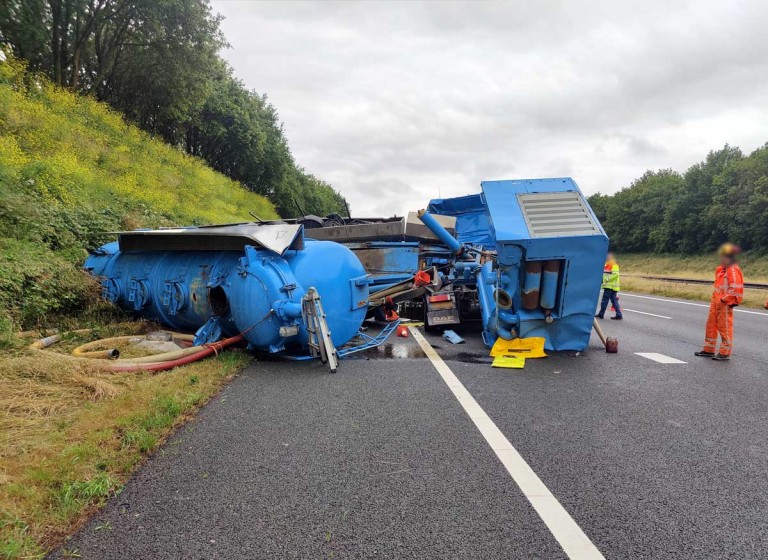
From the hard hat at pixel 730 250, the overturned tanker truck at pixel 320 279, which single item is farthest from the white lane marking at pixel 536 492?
the hard hat at pixel 730 250

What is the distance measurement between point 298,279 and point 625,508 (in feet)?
14.0

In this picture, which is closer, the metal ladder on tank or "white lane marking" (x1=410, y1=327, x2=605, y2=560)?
"white lane marking" (x1=410, y1=327, x2=605, y2=560)

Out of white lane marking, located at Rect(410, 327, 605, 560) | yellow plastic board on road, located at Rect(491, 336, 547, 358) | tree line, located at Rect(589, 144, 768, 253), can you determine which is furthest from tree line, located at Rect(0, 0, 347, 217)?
tree line, located at Rect(589, 144, 768, 253)

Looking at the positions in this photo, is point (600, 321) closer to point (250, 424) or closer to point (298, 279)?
point (298, 279)

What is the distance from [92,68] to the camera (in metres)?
23.1

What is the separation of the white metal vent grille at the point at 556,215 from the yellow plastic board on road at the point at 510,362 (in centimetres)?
163

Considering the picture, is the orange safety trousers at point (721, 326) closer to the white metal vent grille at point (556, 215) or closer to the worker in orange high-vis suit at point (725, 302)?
the worker in orange high-vis suit at point (725, 302)

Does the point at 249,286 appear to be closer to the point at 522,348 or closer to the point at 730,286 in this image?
the point at 522,348

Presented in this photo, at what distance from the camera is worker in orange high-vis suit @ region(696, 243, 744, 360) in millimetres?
6215

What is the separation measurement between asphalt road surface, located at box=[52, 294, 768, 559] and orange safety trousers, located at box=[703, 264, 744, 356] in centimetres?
163

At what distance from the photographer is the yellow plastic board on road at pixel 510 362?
5.65 meters

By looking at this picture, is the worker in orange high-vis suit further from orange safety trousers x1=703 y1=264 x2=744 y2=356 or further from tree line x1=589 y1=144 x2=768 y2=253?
tree line x1=589 y1=144 x2=768 y2=253

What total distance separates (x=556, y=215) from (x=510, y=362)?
2088 millimetres

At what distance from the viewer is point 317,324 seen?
5508 millimetres
